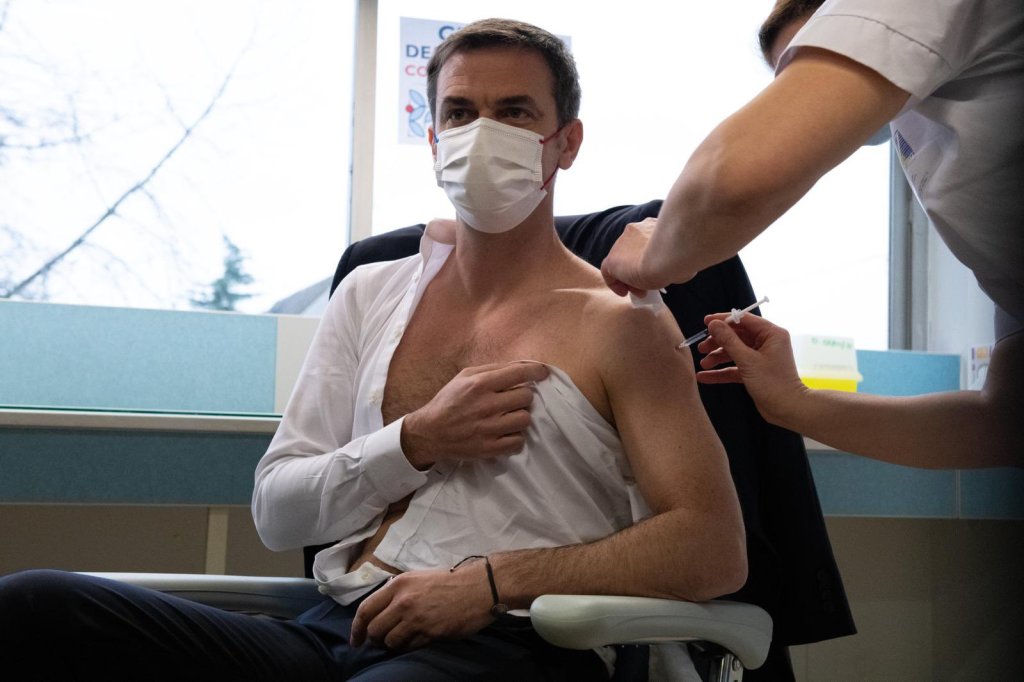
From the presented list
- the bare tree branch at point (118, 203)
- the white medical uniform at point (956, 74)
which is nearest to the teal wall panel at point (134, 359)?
the bare tree branch at point (118, 203)

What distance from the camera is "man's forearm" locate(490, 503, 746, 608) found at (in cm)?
132

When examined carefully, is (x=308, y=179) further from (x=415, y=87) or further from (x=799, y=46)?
(x=799, y=46)

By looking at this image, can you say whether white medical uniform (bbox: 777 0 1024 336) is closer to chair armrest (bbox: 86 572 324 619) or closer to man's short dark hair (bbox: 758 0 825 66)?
man's short dark hair (bbox: 758 0 825 66)

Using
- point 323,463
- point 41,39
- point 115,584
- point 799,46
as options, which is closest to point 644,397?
point 323,463

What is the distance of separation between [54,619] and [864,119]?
1.11m

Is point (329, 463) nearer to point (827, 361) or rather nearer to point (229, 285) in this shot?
point (229, 285)

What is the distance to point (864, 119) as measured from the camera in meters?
0.87

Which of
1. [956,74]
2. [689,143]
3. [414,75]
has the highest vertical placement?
[414,75]

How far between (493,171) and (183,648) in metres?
0.88

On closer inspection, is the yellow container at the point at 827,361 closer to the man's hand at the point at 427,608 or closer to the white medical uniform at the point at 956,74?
the man's hand at the point at 427,608

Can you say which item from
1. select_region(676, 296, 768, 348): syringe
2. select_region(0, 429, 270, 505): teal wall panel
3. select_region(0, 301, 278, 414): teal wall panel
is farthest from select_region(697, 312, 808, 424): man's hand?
select_region(0, 301, 278, 414): teal wall panel

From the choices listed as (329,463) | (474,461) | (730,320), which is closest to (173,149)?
(329,463)

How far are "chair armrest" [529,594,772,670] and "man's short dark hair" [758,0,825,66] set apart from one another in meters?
0.71

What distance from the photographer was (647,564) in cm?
133
